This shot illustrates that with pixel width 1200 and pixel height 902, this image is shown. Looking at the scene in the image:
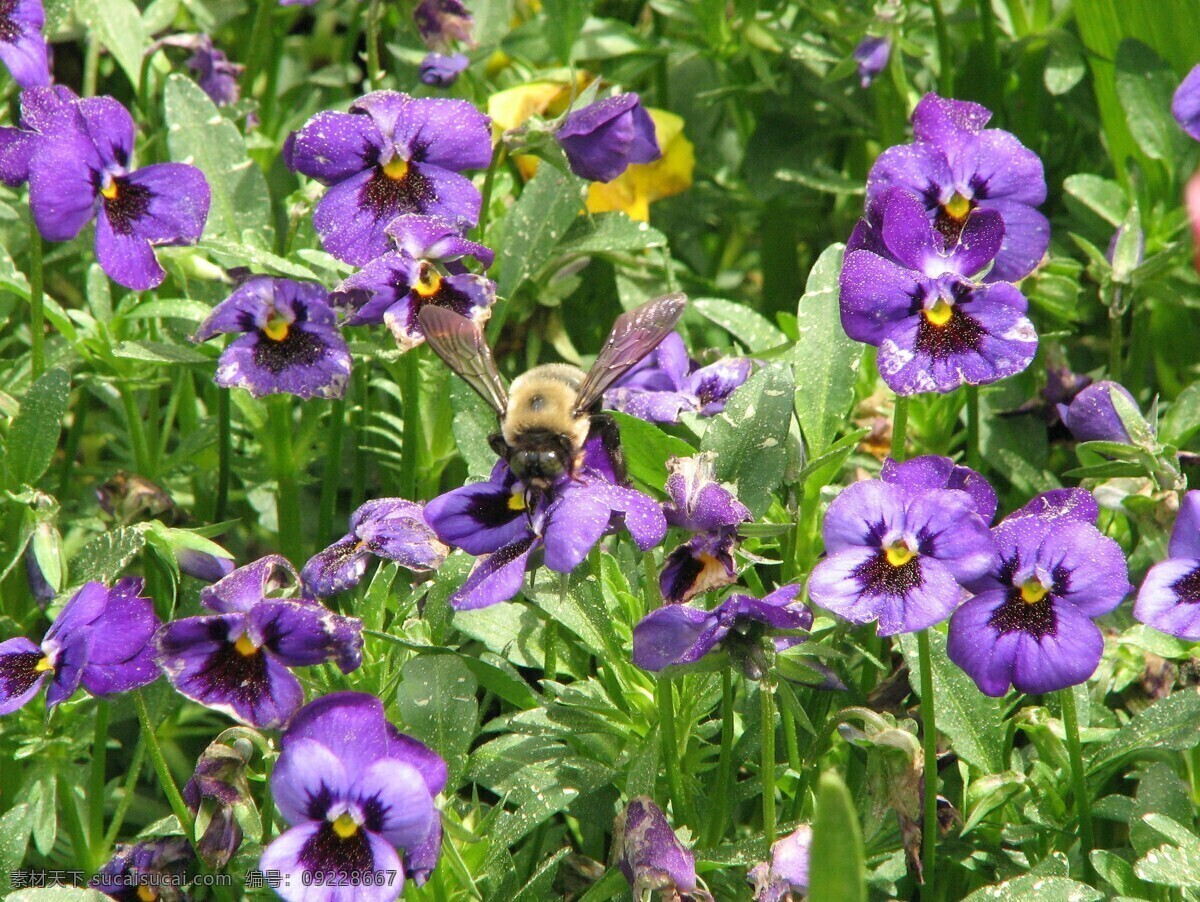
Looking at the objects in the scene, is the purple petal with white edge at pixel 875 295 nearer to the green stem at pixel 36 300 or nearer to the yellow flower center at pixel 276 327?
the yellow flower center at pixel 276 327

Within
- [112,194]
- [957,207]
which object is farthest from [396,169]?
[957,207]

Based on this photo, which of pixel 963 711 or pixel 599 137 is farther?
pixel 599 137

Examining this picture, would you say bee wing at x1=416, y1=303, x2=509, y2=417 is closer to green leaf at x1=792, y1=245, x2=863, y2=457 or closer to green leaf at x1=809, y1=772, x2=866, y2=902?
green leaf at x1=792, y1=245, x2=863, y2=457

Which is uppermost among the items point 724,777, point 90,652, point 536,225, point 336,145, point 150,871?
point 336,145

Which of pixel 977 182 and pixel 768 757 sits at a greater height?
pixel 977 182

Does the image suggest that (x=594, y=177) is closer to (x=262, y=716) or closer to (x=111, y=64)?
(x=262, y=716)

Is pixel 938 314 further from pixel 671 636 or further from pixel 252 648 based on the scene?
pixel 252 648

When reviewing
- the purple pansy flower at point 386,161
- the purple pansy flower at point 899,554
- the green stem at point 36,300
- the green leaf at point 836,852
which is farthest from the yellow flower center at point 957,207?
the green stem at point 36,300
